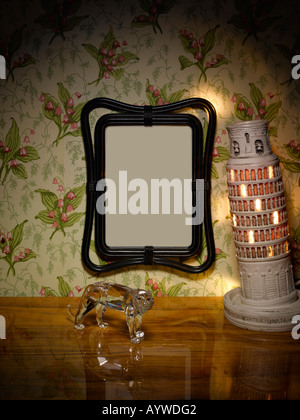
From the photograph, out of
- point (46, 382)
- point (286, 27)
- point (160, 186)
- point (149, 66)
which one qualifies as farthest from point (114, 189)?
point (286, 27)

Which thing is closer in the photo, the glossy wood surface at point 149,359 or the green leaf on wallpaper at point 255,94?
the glossy wood surface at point 149,359

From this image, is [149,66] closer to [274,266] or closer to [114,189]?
[114,189]

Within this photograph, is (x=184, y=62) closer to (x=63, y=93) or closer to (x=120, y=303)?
(x=63, y=93)

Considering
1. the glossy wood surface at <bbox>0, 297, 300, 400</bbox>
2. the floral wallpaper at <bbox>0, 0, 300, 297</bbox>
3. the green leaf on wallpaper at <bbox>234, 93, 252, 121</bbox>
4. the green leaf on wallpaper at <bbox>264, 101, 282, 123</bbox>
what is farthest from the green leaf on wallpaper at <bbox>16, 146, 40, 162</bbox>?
the green leaf on wallpaper at <bbox>264, 101, 282, 123</bbox>

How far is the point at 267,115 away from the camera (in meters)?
1.57

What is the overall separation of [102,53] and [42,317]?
38.6 inches

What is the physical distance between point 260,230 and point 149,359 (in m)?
0.53

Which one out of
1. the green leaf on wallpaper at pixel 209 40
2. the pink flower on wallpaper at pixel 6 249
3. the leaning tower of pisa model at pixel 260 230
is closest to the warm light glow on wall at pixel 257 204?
the leaning tower of pisa model at pixel 260 230

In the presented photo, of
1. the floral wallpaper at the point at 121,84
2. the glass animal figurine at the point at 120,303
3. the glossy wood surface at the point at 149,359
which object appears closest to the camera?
the glossy wood surface at the point at 149,359

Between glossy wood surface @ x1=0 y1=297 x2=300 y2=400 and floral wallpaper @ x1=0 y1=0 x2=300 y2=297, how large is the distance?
0.26 m

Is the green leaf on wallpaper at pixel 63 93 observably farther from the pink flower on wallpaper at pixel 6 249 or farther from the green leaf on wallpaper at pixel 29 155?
the pink flower on wallpaper at pixel 6 249

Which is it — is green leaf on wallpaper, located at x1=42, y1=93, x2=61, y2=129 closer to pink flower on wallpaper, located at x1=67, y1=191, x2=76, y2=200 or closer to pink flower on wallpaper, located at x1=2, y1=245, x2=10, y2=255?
pink flower on wallpaper, located at x1=67, y1=191, x2=76, y2=200

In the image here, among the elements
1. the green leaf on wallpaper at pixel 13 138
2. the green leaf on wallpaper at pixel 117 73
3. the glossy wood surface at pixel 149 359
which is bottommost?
the glossy wood surface at pixel 149 359

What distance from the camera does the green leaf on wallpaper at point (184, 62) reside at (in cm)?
155
